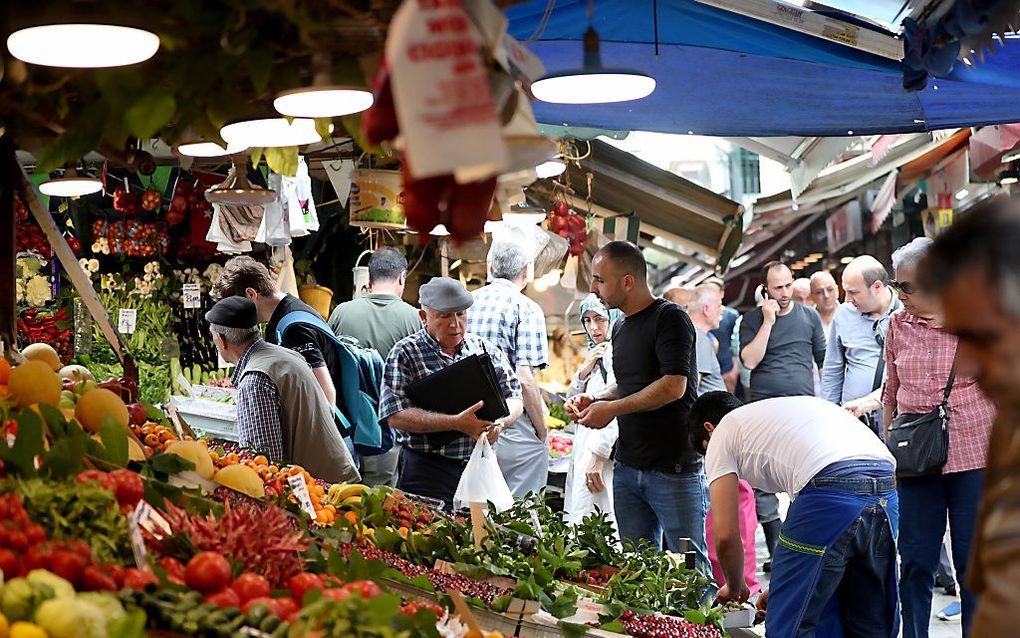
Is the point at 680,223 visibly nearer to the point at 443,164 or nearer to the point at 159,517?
the point at 159,517

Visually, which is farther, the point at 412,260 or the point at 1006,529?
the point at 412,260

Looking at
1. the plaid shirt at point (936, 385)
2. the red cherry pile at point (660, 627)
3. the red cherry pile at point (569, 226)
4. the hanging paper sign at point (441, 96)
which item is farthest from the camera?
the red cherry pile at point (569, 226)

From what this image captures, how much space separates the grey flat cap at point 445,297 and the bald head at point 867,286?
3.08 m

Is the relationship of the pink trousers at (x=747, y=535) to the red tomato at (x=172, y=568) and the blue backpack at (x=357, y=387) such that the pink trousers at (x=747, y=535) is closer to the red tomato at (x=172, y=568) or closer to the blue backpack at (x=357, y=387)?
the blue backpack at (x=357, y=387)

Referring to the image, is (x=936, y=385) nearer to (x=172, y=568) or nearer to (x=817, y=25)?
(x=817, y=25)

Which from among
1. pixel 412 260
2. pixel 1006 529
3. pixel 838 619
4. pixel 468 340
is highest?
pixel 412 260

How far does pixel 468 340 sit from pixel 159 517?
3.20 meters

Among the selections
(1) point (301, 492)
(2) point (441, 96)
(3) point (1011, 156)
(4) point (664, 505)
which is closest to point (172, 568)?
(2) point (441, 96)

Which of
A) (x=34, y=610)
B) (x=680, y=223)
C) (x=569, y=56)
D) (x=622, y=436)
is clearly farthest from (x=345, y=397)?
(x=680, y=223)

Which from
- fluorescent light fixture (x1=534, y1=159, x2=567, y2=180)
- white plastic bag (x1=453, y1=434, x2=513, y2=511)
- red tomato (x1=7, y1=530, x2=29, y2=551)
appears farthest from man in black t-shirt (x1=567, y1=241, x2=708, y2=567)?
red tomato (x1=7, y1=530, x2=29, y2=551)

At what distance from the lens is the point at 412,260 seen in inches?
361

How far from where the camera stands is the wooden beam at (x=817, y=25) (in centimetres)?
446

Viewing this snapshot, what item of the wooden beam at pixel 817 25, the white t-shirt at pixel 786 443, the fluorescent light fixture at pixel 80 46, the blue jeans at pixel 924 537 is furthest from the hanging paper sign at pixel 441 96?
the blue jeans at pixel 924 537

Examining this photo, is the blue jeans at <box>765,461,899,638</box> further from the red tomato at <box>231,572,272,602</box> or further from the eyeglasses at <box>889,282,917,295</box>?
the red tomato at <box>231,572,272,602</box>
